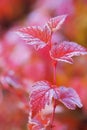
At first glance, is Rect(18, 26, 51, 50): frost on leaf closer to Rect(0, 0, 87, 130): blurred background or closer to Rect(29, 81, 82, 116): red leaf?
Rect(29, 81, 82, 116): red leaf

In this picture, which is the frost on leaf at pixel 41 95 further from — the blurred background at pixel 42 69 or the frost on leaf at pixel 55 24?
the blurred background at pixel 42 69

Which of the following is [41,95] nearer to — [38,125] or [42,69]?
[38,125]

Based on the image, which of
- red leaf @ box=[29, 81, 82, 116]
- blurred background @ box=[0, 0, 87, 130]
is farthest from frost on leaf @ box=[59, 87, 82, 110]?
blurred background @ box=[0, 0, 87, 130]

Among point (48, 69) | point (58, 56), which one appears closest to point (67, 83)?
point (48, 69)

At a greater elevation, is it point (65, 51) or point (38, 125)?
point (65, 51)

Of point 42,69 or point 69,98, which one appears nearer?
point 69,98

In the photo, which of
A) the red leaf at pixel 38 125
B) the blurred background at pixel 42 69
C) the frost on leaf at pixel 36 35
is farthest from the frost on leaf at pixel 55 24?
the blurred background at pixel 42 69

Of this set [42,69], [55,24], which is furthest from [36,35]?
[42,69]

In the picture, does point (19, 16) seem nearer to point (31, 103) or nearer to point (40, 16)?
point (40, 16)

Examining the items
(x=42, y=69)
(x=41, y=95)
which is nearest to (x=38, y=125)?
(x=41, y=95)
